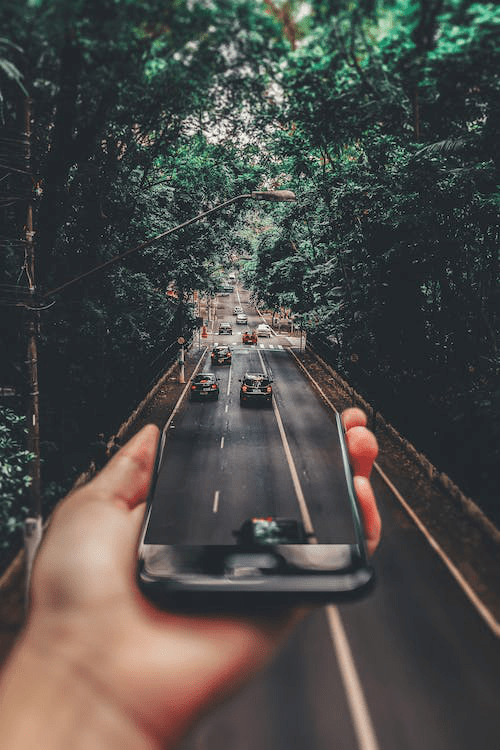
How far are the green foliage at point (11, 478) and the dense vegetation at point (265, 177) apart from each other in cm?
189

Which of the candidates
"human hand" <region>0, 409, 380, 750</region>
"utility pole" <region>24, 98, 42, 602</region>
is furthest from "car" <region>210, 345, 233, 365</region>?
"human hand" <region>0, 409, 380, 750</region>

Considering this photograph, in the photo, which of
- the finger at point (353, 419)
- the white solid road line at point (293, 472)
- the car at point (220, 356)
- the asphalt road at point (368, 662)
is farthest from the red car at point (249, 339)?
the finger at point (353, 419)

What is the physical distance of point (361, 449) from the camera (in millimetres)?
A: 2807

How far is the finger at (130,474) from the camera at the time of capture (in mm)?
2396

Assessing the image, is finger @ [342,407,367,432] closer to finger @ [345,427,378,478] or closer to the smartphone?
finger @ [345,427,378,478]

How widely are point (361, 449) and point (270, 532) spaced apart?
0.83m

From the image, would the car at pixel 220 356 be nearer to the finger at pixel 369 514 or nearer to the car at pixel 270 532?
the finger at pixel 369 514

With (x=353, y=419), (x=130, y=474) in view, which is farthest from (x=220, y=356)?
(x=130, y=474)

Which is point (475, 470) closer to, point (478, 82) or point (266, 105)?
point (478, 82)

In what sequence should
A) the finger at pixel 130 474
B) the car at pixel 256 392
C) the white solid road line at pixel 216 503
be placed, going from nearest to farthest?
the finger at pixel 130 474
the white solid road line at pixel 216 503
the car at pixel 256 392

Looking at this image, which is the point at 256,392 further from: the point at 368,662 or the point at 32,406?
the point at 368,662

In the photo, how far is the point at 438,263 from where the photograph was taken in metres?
17.9

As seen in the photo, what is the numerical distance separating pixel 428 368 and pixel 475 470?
31.8 feet

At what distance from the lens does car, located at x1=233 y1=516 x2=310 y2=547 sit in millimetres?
2264
